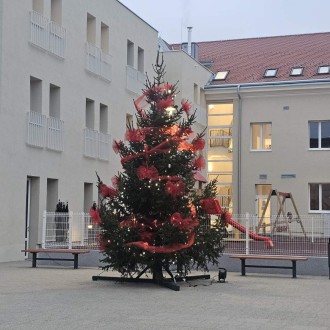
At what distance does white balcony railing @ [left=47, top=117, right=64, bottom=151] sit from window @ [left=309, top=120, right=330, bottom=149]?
53.0ft

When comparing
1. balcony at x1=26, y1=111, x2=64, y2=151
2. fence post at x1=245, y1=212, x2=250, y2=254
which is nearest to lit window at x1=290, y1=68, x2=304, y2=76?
balcony at x1=26, y1=111, x2=64, y2=151

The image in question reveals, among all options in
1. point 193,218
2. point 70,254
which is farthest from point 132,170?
point 70,254

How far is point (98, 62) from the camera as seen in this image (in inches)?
1104

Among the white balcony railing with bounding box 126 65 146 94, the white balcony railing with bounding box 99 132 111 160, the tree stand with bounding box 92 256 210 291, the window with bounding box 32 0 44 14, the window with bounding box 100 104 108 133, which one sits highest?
the window with bounding box 32 0 44 14

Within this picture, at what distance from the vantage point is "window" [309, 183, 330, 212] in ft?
119

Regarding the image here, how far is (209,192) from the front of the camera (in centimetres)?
1598

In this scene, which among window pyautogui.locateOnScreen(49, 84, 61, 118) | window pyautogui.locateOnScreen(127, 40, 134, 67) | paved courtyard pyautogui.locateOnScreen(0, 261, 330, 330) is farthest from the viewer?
window pyautogui.locateOnScreen(127, 40, 134, 67)

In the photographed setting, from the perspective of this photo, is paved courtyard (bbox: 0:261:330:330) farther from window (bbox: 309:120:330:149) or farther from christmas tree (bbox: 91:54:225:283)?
window (bbox: 309:120:330:149)

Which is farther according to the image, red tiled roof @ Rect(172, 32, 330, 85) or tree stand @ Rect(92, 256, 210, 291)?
red tiled roof @ Rect(172, 32, 330, 85)

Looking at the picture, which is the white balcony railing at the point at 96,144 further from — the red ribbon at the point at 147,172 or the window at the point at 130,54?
the red ribbon at the point at 147,172

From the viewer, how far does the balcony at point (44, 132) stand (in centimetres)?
2325

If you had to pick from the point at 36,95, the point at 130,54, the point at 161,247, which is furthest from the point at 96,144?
the point at 161,247

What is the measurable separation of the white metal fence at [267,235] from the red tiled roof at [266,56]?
61.8 ft

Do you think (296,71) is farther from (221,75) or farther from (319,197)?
(319,197)
